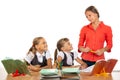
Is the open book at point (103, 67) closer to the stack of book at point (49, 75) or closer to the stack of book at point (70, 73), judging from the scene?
the stack of book at point (70, 73)

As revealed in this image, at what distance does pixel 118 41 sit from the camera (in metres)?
4.62

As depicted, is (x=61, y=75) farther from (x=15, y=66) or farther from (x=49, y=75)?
(x=15, y=66)

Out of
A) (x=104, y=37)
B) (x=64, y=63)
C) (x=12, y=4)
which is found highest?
(x=12, y=4)

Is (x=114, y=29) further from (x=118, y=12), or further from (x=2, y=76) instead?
(x=2, y=76)

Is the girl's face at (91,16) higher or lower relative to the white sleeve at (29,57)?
higher

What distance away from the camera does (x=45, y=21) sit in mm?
4633

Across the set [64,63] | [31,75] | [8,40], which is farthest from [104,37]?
[8,40]

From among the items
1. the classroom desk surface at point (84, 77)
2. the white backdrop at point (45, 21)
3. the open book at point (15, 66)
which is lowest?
the classroom desk surface at point (84, 77)

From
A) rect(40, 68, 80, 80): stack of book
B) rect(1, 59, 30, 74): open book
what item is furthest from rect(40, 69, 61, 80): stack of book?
rect(1, 59, 30, 74): open book

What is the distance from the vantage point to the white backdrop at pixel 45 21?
460 cm

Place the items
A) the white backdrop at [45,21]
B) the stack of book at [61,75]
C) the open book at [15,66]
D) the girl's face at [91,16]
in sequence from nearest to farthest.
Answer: the stack of book at [61,75], the open book at [15,66], the girl's face at [91,16], the white backdrop at [45,21]

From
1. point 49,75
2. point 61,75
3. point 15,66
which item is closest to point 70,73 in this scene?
point 61,75

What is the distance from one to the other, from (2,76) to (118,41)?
2.31m

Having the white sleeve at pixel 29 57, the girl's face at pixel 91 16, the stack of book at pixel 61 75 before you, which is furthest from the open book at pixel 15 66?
the girl's face at pixel 91 16
